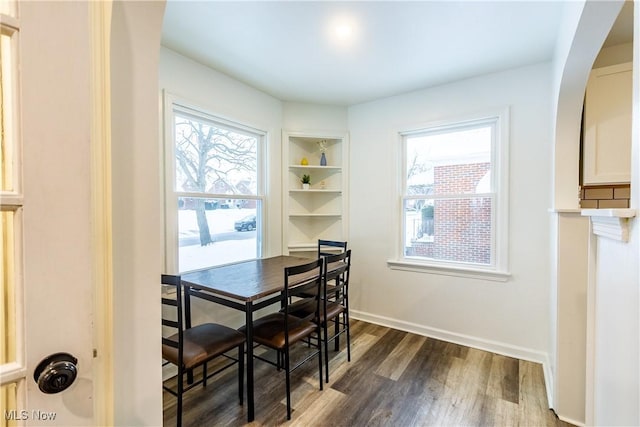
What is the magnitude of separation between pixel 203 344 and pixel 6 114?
5.43 feet

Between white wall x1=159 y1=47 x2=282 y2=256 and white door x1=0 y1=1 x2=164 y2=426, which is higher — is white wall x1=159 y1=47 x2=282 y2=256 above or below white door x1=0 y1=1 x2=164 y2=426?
above

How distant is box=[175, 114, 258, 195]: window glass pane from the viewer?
243 centimetres

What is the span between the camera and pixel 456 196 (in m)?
2.84

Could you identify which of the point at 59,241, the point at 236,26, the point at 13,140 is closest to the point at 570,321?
the point at 59,241

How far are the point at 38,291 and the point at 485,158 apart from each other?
124 inches

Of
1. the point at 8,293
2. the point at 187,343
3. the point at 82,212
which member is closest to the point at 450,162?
the point at 187,343

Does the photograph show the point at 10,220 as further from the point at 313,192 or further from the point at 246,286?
the point at 313,192

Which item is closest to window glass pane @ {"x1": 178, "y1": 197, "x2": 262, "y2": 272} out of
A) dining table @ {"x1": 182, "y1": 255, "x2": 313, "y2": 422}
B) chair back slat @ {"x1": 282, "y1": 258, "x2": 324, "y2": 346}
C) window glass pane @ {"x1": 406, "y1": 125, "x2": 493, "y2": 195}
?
dining table @ {"x1": 182, "y1": 255, "x2": 313, "y2": 422}

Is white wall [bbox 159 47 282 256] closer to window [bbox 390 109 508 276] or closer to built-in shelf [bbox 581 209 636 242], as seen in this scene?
window [bbox 390 109 508 276]

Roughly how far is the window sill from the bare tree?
6.39 ft

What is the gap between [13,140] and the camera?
0.50m

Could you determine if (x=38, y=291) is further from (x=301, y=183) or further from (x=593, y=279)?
(x=301, y=183)

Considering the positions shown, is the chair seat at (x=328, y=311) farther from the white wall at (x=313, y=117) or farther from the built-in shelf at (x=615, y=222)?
the white wall at (x=313, y=117)

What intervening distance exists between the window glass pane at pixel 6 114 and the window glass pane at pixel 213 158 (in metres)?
1.95
